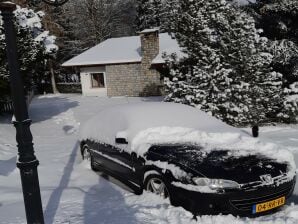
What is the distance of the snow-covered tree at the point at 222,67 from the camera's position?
13.2m

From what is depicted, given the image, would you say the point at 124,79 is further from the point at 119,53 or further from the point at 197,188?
the point at 197,188

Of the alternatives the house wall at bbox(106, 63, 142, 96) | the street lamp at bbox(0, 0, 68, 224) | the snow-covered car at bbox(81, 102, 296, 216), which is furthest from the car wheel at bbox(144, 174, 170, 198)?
the house wall at bbox(106, 63, 142, 96)

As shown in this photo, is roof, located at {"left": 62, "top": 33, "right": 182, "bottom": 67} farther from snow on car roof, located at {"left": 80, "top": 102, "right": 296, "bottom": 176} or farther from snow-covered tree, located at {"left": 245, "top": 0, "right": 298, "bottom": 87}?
snow on car roof, located at {"left": 80, "top": 102, "right": 296, "bottom": 176}

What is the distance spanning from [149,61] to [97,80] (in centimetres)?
497

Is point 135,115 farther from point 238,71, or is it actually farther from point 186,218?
point 238,71

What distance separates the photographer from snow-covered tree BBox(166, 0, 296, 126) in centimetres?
1319

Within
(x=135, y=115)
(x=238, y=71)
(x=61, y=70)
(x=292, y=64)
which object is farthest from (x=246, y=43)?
(x=61, y=70)

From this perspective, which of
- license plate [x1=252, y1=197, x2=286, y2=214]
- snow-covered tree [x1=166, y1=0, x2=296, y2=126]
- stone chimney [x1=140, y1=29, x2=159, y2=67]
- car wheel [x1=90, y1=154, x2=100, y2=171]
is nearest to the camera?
license plate [x1=252, y1=197, x2=286, y2=214]

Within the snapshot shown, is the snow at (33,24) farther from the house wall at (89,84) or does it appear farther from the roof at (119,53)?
the house wall at (89,84)

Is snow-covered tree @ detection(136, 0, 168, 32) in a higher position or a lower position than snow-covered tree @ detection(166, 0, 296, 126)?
higher

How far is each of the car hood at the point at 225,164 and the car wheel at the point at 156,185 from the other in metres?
0.32

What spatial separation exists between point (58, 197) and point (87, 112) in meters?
14.0

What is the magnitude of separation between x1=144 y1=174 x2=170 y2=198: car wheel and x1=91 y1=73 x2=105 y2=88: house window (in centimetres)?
2306

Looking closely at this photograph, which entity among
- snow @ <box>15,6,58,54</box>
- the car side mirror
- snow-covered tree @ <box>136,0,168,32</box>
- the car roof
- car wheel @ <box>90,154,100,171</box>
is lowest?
car wheel @ <box>90,154,100,171</box>
